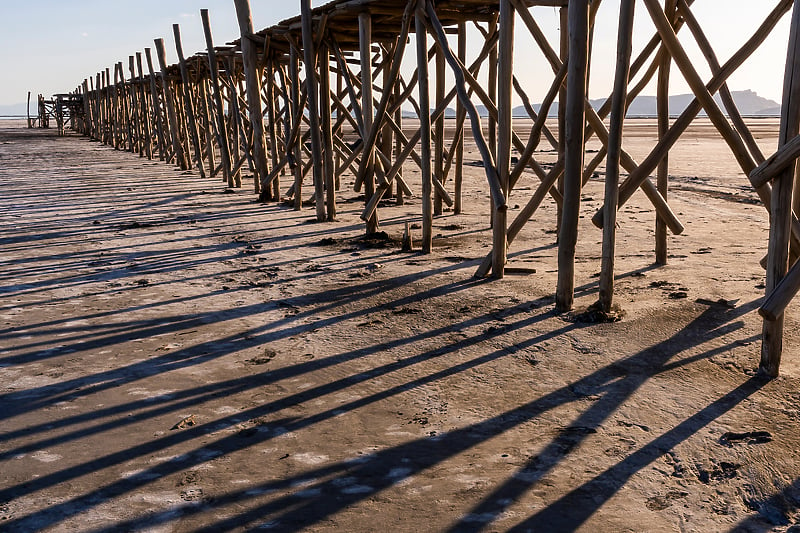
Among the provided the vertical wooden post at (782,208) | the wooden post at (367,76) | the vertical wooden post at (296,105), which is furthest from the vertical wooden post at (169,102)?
the vertical wooden post at (782,208)

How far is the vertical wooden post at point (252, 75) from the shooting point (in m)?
Answer: 13.4

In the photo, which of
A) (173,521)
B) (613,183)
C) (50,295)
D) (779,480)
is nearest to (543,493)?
(779,480)

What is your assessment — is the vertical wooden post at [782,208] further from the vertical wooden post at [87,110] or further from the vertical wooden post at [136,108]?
the vertical wooden post at [87,110]

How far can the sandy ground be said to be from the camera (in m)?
3.03

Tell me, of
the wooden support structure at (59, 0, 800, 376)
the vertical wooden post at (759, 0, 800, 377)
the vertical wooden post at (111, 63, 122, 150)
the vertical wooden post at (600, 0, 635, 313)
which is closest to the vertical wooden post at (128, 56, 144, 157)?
the vertical wooden post at (111, 63, 122, 150)

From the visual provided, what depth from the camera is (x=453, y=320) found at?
5730 millimetres

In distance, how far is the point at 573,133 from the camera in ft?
18.2

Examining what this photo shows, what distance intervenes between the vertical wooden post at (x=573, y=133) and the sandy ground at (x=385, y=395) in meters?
0.45

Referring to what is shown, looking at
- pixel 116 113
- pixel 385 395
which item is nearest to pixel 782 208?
pixel 385 395

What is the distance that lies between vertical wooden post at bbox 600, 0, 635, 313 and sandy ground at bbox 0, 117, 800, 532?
0.55 meters

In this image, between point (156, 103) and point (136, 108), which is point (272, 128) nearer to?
point (156, 103)

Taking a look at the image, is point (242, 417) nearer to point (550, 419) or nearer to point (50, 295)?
point (550, 419)

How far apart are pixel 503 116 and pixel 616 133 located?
58.9 inches

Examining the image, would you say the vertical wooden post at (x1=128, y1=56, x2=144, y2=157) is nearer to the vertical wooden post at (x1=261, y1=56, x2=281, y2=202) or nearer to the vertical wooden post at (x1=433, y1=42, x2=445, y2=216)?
the vertical wooden post at (x1=261, y1=56, x2=281, y2=202)
